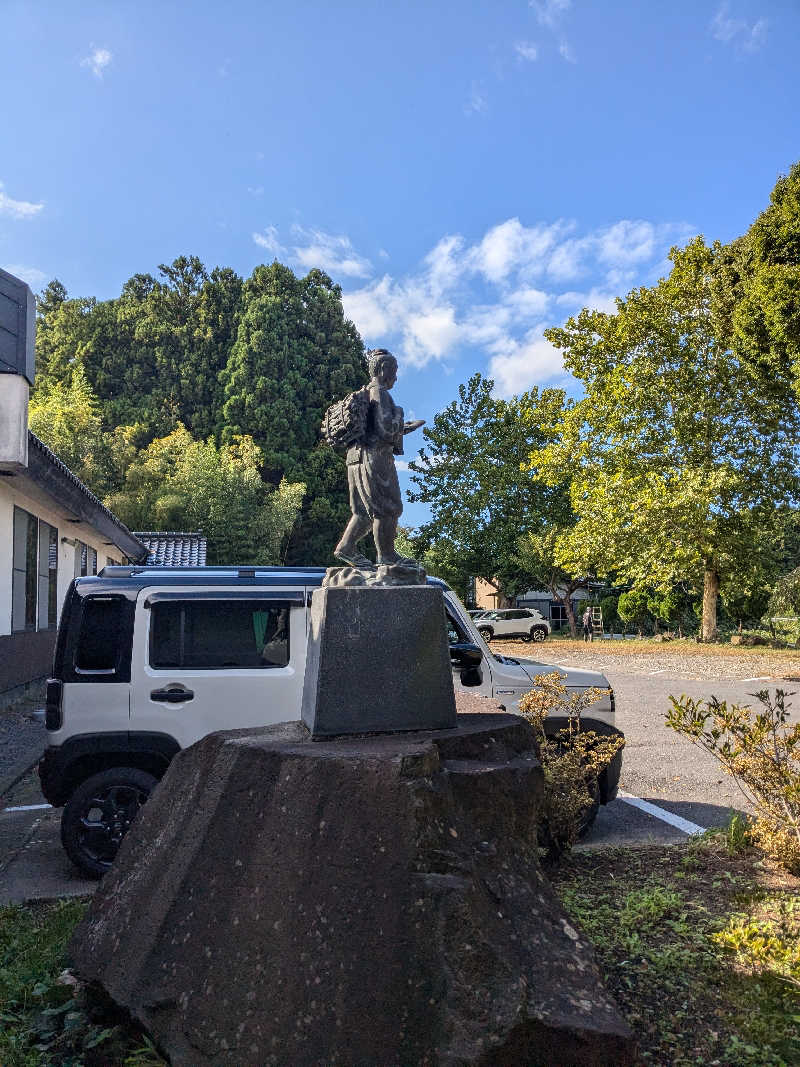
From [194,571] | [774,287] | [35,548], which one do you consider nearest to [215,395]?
[35,548]

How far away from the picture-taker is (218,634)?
568 centimetres

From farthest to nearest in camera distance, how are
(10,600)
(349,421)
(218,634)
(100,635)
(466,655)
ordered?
1. (10,600)
2. (466,655)
3. (218,634)
4. (100,635)
5. (349,421)

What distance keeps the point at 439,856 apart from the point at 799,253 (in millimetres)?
20813

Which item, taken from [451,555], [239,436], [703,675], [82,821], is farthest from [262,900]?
[239,436]

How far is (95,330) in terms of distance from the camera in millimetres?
49438

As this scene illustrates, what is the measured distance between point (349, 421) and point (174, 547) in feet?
72.2

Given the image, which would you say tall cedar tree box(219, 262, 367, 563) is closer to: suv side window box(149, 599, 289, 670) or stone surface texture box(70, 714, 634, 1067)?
suv side window box(149, 599, 289, 670)

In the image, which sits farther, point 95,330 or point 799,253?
point 95,330

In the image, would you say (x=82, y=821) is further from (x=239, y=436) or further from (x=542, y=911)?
(x=239, y=436)

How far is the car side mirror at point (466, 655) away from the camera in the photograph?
19.5ft

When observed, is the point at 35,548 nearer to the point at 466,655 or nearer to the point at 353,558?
the point at 466,655

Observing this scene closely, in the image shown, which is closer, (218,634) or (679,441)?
(218,634)

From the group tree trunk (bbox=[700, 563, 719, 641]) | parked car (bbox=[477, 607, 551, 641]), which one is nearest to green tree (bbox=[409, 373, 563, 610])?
parked car (bbox=[477, 607, 551, 641])

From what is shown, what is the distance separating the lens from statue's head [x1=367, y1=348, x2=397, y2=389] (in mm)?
4621
